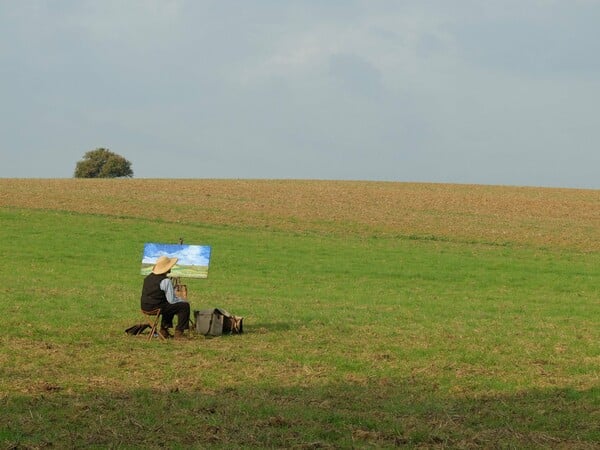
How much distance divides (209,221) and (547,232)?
56.4 feet

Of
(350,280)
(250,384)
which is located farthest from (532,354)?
(350,280)

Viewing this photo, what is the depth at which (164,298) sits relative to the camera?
17.0 meters

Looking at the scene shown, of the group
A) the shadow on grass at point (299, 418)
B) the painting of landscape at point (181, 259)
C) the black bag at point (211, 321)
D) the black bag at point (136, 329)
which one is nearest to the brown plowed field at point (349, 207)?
the painting of landscape at point (181, 259)

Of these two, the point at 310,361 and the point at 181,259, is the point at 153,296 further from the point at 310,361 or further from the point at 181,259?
the point at 310,361

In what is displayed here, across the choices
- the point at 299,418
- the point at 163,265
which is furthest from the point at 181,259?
the point at 299,418

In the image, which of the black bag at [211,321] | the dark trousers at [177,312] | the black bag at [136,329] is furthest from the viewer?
the black bag at [211,321]

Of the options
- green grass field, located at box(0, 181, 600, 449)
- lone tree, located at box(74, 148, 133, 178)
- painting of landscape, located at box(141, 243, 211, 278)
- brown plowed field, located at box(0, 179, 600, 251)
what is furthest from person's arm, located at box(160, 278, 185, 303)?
lone tree, located at box(74, 148, 133, 178)

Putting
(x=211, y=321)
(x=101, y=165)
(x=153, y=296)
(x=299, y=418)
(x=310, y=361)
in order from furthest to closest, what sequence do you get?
(x=101, y=165) < (x=211, y=321) < (x=153, y=296) < (x=310, y=361) < (x=299, y=418)

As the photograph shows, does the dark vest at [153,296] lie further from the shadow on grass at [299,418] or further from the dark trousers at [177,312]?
the shadow on grass at [299,418]

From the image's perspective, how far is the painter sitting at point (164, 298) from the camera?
1695 cm

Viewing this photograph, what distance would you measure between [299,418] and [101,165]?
110258mm

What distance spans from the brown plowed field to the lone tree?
4362 cm

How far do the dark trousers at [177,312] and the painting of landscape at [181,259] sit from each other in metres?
1.60

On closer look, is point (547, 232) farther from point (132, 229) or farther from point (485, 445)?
point (485, 445)
